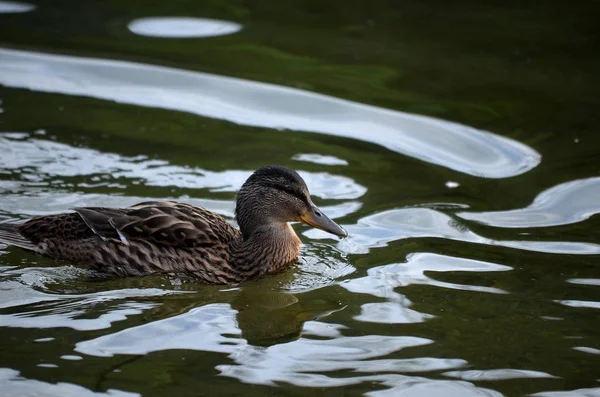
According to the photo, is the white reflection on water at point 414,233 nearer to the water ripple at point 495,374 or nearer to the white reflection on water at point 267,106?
the white reflection on water at point 267,106

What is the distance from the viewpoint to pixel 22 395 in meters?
5.78

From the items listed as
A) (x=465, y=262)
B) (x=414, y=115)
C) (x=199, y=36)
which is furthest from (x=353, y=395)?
(x=199, y=36)

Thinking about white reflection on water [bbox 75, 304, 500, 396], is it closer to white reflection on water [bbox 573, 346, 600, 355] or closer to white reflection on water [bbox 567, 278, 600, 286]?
white reflection on water [bbox 573, 346, 600, 355]

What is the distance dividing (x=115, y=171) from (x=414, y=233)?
9.75 ft

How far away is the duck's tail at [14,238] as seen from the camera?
7898 millimetres

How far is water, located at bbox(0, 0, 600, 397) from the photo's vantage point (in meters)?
6.32

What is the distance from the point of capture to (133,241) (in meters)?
7.95

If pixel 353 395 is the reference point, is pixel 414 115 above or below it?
above

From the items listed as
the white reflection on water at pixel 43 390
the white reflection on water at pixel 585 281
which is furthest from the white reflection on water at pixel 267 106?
the white reflection on water at pixel 43 390

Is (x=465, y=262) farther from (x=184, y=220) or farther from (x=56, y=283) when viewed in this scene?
(x=56, y=283)

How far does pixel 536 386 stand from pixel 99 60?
8.06 metres

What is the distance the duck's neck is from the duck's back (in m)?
0.13

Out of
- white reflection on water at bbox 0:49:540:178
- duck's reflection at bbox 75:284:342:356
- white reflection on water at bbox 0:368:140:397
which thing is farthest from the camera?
white reflection on water at bbox 0:49:540:178

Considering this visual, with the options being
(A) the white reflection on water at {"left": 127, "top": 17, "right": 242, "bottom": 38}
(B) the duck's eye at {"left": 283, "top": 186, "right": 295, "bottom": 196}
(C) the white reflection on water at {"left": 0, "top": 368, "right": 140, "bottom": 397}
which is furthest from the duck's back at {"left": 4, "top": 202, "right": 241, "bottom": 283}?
(A) the white reflection on water at {"left": 127, "top": 17, "right": 242, "bottom": 38}
